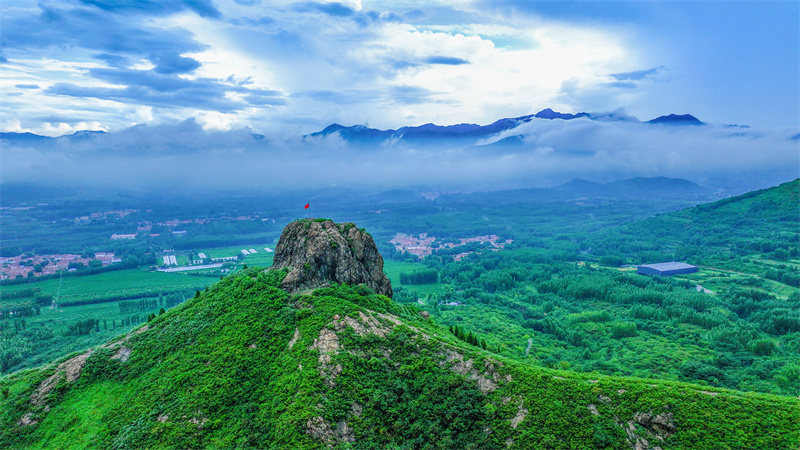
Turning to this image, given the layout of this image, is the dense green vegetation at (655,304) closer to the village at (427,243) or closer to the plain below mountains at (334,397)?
the village at (427,243)

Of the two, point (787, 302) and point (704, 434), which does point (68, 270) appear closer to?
point (704, 434)

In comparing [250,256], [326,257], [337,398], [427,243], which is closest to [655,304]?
[326,257]

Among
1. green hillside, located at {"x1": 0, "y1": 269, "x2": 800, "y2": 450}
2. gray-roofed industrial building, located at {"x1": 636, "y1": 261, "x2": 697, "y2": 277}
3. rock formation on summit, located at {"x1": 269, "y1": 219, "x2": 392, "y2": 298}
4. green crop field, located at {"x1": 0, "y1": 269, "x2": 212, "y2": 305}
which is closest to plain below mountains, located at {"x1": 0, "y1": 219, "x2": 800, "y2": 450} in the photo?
green hillside, located at {"x1": 0, "y1": 269, "x2": 800, "y2": 450}

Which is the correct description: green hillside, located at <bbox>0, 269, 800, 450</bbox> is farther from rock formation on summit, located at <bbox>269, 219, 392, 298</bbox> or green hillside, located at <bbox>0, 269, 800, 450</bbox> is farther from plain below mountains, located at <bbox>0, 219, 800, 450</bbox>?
rock formation on summit, located at <bbox>269, 219, 392, 298</bbox>

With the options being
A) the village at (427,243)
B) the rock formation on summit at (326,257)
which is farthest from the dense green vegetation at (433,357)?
the village at (427,243)

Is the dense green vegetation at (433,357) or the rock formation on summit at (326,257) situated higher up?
the rock formation on summit at (326,257)

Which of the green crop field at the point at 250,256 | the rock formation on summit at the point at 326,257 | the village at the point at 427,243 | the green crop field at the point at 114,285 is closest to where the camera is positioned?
the rock formation on summit at the point at 326,257
